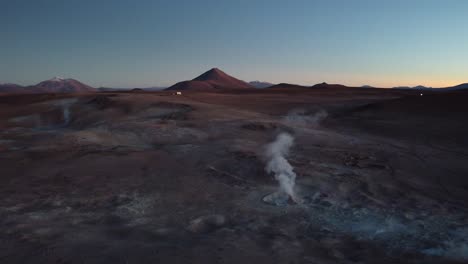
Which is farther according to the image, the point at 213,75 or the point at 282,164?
the point at 213,75

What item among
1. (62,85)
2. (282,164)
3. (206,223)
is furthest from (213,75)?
(206,223)

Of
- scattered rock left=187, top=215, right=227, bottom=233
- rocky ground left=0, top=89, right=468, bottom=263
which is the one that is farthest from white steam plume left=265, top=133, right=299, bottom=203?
scattered rock left=187, top=215, right=227, bottom=233

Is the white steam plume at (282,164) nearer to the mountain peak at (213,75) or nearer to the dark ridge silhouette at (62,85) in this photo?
the mountain peak at (213,75)

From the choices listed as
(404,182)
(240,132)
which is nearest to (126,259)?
(404,182)

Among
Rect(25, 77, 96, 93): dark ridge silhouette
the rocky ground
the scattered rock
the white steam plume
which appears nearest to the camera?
the rocky ground

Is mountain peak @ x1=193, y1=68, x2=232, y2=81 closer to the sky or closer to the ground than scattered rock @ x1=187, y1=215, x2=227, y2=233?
closer to the sky

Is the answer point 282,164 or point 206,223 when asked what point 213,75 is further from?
point 206,223

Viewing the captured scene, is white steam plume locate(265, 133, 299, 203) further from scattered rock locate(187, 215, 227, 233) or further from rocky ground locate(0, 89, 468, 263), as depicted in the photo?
scattered rock locate(187, 215, 227, 233)

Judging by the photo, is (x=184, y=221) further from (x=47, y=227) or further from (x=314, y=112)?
(x=314, y=112)
